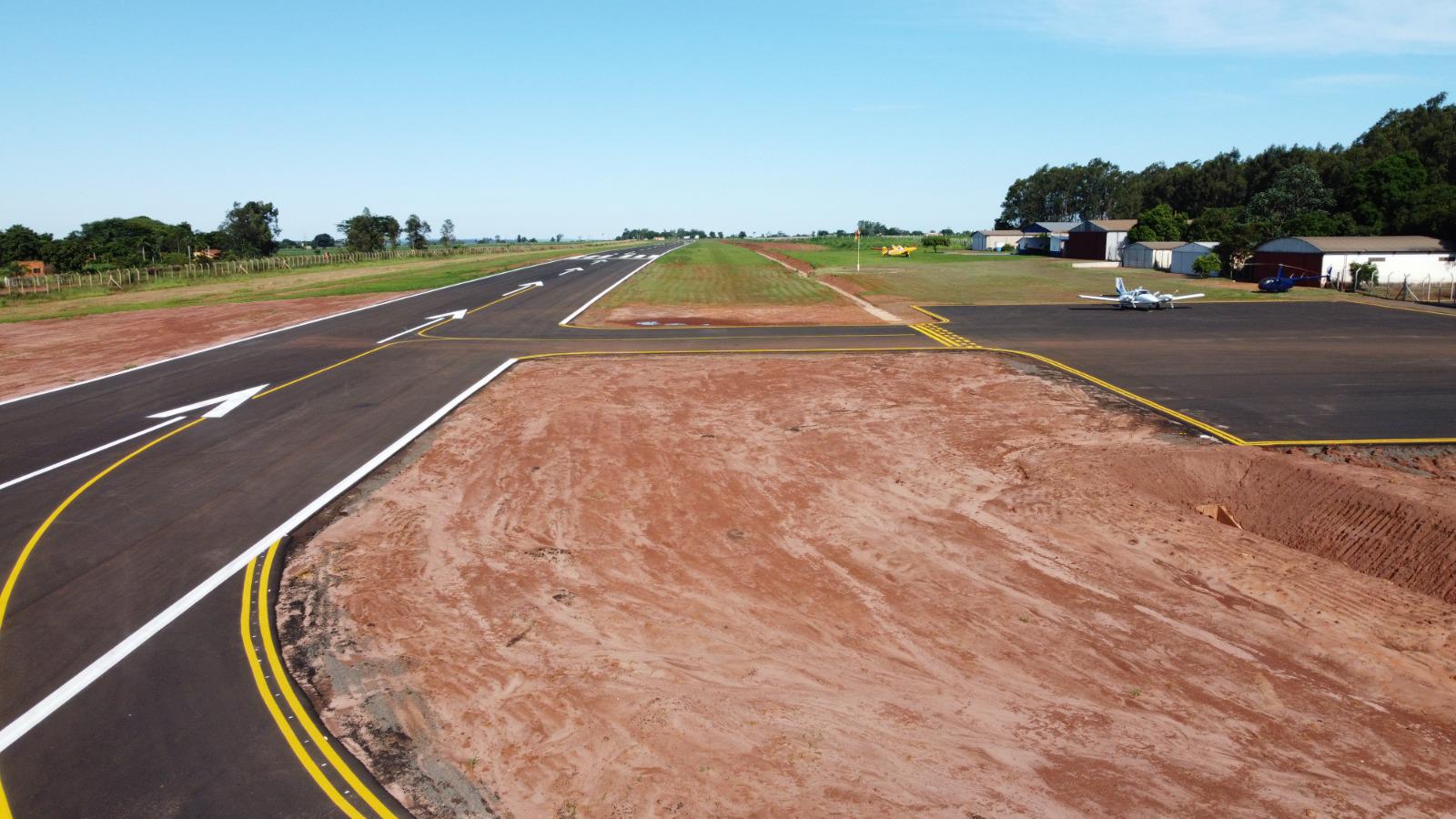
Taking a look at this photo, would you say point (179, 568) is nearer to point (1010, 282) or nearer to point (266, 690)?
point (266, 690)

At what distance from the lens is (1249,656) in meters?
11.5

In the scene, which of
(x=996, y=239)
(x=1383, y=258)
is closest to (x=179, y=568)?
(x=1383, y=258)

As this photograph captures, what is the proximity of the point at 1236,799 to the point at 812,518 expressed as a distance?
9.02m

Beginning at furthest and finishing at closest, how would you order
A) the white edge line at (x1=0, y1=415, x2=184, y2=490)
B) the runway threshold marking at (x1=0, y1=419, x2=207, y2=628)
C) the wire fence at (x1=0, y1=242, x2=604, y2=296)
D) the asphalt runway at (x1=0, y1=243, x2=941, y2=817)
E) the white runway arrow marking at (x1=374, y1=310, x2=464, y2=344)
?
1. the wire fence at (x1=0, y1=242, x2=604, y2=296)
2. the white runway arrow marking at (x1=374, y1=310, x2=464, y2=344)
3. the white edge line at (x1=0, y1=415, x2=184, y2=490)
4. the runway threshold marking at (x1=0, y1=419, x2=207, y2=628)
5. the asphalt runway at (x1=0, y1=243, x2=941, y2=817)

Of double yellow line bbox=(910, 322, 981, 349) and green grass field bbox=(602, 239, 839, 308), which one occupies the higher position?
green grass field bbox=(602, 239, 839, 308)

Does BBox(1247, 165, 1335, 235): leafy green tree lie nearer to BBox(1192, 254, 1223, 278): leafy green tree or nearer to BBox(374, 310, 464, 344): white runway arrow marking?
BBox(1192, 254, 1223, 278): leafy green tree

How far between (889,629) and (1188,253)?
81.1 metres

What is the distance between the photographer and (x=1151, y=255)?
86.4m

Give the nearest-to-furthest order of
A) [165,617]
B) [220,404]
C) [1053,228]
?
[165,617], [220,404], [1053,228]

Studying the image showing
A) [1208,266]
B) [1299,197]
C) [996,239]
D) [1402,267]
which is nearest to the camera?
[1402,267]

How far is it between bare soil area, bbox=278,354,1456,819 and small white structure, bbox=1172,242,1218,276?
64707mm

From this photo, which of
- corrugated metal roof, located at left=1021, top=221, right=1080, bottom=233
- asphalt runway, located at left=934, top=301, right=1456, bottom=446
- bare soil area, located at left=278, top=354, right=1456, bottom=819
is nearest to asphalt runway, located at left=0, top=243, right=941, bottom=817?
bare soil area, located at left=278, top=354, right=1456, bottom=819

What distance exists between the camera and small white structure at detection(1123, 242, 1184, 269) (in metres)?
84.7

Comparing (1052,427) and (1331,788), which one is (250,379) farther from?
(1331,788)
